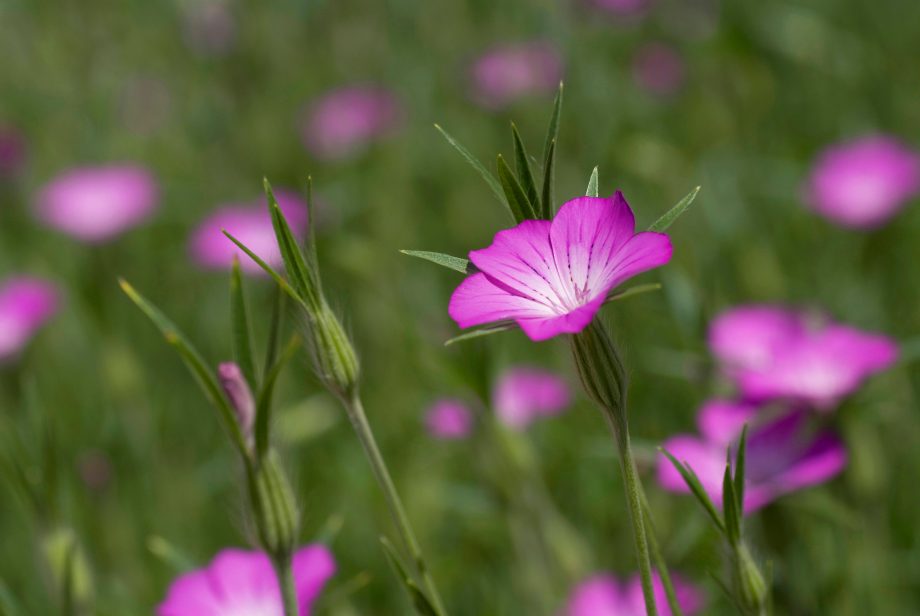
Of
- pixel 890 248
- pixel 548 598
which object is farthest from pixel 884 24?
pixel 548 598

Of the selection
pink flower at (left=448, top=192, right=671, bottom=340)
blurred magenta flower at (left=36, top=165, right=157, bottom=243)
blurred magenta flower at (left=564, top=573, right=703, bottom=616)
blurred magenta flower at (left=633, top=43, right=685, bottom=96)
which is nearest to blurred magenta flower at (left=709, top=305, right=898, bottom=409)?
blurred magenta flower at (left=564, top=573, right=703, bottom=616)

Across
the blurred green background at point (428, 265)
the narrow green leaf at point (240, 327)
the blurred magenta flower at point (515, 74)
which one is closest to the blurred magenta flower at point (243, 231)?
the blurred green background at point (428, 265)

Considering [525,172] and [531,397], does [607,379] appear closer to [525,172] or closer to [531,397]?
[525,172]

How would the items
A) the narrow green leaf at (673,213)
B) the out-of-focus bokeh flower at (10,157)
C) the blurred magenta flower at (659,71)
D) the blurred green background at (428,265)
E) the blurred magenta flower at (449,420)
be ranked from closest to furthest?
the narrow green leaf at (673,213) → the blurred green background at (428,265) → the blurred magenta flower at (449,420) → the out-of-focus bokeh flower at (10,157) → the blurred magenta flower at (659,71)

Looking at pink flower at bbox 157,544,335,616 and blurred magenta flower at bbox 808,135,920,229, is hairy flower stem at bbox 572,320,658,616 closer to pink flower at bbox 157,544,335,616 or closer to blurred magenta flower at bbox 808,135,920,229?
pink flower at bbox 157,544,335,616

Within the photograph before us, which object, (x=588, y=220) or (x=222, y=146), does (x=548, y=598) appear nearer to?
(x=588, y=220)

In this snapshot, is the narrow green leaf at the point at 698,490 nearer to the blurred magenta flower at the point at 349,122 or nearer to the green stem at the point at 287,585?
the green stem at the point at 287,585
